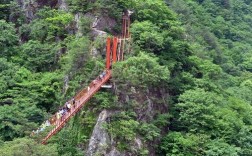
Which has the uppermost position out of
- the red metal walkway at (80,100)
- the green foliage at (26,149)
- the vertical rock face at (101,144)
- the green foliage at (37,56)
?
the green foliage at (37,56)

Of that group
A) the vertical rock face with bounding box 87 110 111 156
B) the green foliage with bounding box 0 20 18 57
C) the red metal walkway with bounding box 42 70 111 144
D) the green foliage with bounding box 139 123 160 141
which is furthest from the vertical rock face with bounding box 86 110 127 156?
the green foliage with bounding box 0 20 18 57

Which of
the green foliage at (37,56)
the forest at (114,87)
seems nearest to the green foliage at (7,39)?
the forest at (114,87)

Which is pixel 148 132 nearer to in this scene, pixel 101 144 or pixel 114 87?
pixel 101 144

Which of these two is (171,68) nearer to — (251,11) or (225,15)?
(225,15)

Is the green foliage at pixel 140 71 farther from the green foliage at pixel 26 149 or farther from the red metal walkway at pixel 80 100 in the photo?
the green foliage at pixel 26 149

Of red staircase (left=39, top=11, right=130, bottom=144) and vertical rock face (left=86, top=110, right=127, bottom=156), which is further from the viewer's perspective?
red staircase (left=39, top=11, right=130, bottom=144)

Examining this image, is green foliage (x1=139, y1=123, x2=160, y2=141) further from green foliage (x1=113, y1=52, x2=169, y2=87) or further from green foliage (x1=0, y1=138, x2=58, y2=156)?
green foliage (x1=0, y1=138, x2=58, y2=156)

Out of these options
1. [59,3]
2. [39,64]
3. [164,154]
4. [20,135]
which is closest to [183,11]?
[59,3]
